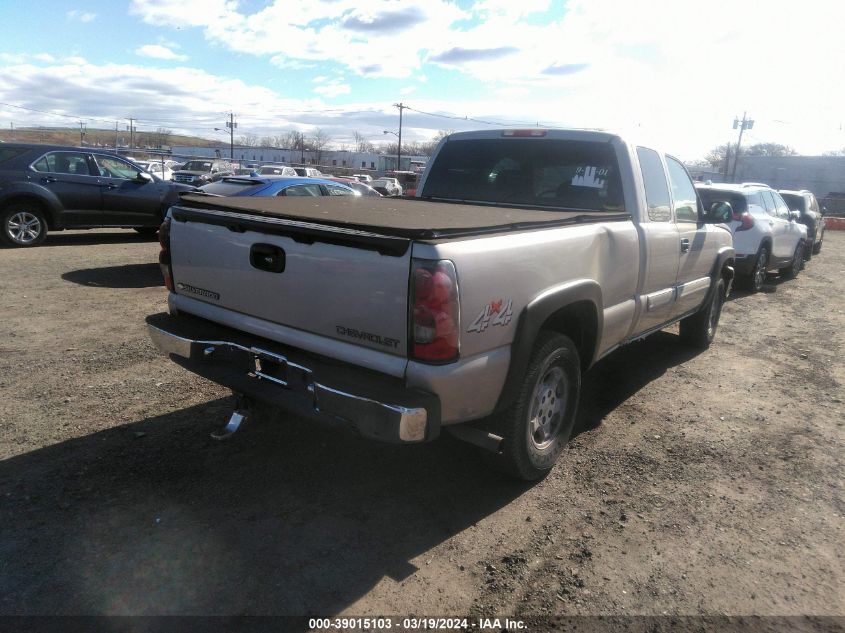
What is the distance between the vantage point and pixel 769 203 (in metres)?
10.9

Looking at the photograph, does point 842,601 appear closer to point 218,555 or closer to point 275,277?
point 218,555

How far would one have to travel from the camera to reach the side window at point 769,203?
10.7 meters

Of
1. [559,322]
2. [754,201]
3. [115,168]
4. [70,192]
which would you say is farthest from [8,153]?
[754,201]

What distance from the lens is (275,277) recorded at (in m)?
3.15

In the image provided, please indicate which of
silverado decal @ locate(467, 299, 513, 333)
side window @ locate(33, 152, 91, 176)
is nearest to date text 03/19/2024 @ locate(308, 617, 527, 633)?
silverado decal @ locate(467, 299, 513, 333)

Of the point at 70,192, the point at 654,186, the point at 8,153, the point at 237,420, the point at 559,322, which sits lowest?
the point at 237,420

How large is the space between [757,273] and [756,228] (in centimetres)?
91

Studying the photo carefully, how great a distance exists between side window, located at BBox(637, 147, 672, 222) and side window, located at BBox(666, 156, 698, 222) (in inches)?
7.7

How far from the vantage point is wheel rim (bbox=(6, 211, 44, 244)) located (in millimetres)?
10492

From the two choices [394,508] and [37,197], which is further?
[37,197]

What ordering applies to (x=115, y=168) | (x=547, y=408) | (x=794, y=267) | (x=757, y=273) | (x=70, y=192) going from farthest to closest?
1. (x=794, y=267)
2. (x=115, y=168)
3. (x=70, y=192)
4. (x=757, y=273)
5. (x=547, y=408)

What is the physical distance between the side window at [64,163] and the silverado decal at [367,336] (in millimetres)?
10229

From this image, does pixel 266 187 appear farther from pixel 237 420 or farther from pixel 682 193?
pixel 237 420

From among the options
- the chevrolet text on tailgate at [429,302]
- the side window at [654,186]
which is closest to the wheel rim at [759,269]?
the side window at [654,186]
